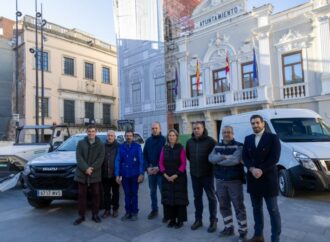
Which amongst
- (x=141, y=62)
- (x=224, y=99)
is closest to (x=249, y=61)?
(x=224, y=99)

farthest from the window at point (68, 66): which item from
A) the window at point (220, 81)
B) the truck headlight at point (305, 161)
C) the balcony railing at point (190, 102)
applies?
the truck headlight at point (305, 161)

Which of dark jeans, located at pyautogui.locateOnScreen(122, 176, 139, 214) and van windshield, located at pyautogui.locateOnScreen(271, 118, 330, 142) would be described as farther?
van windshield, located at pyautogui.locateOnScreen(271, 118, 330, 142)

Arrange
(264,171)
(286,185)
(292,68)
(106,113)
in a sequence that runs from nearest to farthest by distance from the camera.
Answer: (264,171) → (286,185) → (292,68) → (106,113)

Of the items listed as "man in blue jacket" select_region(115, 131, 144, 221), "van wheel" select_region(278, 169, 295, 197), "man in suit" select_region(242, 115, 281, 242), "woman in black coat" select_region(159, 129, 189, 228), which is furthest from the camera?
"van wheel" select_region(278, 169, 295, 197)

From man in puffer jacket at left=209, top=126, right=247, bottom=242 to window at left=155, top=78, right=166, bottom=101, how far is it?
1918cm

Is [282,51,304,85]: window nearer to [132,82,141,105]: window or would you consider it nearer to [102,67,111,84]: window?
[132,82,141,105]: window

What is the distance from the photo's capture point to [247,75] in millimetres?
19766

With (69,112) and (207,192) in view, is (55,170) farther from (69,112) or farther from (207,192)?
(69,112)

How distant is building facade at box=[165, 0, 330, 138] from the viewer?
17016mm

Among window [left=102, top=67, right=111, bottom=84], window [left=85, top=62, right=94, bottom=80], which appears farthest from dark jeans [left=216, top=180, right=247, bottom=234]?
window [left=102, top=67, right=111, bottom=84]

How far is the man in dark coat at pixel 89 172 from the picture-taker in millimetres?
5902

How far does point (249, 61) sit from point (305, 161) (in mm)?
13491

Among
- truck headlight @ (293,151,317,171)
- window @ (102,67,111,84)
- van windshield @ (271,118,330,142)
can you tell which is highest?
window @ (102,67,111,84)

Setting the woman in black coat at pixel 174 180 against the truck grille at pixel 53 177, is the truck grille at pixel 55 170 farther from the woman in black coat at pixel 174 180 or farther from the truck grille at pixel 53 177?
the woman in black coat at pixel 174 180
